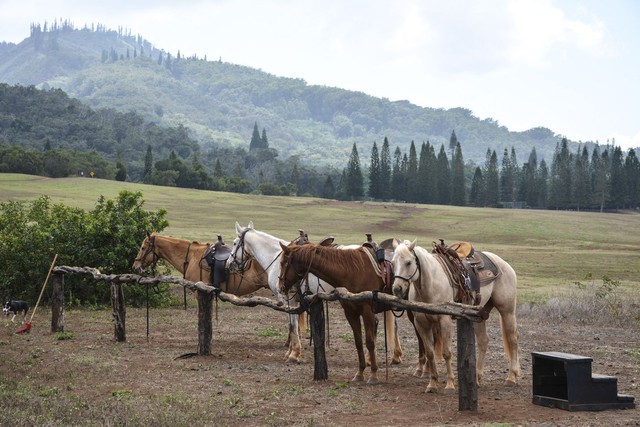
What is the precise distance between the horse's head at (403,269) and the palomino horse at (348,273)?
977 millimetres

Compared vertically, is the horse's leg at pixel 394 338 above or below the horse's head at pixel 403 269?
below

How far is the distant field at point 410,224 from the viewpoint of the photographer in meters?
47.6

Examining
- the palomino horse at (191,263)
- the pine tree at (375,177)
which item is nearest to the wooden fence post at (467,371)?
the palomino horse at (191,263)

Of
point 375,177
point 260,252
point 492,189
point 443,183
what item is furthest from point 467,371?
point 375,177

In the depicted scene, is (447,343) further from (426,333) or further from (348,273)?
(348,273)

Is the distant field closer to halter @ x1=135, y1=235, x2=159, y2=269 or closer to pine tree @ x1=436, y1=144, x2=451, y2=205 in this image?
halter @ x1=135, y1=235, x2=159, y2=269

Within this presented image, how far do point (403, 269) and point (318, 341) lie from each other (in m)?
1.89

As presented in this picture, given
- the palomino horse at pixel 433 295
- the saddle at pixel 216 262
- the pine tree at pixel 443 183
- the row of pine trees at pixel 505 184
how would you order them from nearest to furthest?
the palomino horse at pixel 433 295 → the saddle at pixel 216 262 → the row of pine trees at pixel 505 184 → the pine tree at pixel 443 183

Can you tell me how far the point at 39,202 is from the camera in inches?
1059

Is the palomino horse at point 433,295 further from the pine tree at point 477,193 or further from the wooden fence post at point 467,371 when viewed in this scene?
the pine tree at point 477,193

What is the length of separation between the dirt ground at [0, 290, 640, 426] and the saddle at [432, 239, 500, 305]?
1.48 m

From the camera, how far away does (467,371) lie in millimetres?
9805

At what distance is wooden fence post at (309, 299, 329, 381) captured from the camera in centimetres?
1207

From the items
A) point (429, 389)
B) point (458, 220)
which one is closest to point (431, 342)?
point (429, 389)
